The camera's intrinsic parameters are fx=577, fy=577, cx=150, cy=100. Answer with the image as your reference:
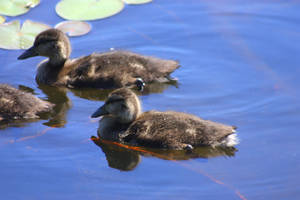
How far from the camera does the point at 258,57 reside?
741 centimetres

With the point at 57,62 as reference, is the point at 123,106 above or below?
above

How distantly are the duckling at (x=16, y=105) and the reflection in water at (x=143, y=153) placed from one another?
0.97 metres

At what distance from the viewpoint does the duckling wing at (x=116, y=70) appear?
6824 mm

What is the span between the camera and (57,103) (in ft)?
21.8

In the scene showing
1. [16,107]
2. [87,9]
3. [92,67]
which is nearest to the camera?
[16,107]

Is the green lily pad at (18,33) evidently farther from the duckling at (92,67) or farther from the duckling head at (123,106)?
the duckling head at (123,106)

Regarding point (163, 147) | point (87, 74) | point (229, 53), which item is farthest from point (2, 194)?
point (229, 53)

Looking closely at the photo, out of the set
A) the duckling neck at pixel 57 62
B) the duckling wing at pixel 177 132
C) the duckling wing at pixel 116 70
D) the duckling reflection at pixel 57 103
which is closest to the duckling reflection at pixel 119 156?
the duckling wing at pixel 177 132

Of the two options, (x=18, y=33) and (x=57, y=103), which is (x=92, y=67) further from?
(x=18, y=33)

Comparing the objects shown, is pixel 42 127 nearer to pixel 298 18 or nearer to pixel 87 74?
pixel 87 74

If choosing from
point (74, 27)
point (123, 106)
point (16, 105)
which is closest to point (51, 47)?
point (74, 27)

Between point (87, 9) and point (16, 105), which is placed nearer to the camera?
point (16, 105)

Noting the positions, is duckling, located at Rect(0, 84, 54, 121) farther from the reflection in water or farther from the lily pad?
the lily pad

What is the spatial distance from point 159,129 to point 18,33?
307 cm
